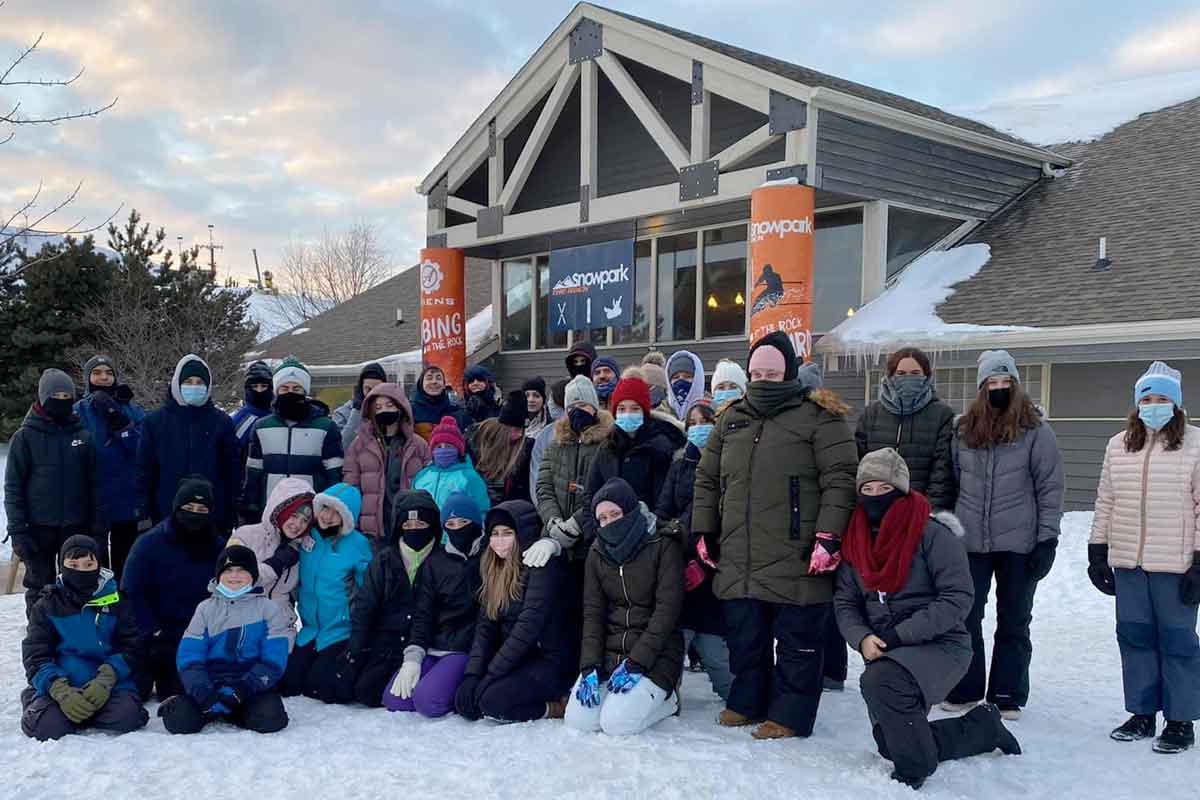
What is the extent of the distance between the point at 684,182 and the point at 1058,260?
15.2 ft

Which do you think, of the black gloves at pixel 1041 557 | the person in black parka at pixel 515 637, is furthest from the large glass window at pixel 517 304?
the black gloves at pixel 1041 557

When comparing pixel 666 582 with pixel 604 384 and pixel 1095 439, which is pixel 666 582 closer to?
pixel 604 384

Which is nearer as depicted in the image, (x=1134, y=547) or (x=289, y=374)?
(x=1134, y=547)

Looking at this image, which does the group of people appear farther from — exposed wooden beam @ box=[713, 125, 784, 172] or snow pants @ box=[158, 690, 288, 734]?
exposed wooden beam @ box=[713, 125, 784, 172]

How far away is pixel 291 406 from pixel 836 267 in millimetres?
8151

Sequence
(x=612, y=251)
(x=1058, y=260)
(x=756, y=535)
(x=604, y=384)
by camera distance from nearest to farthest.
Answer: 1. (x=756, y=535)
2. (x=604, y=384)
3. (x=1058, y=260)
4. (x=612, y=251)

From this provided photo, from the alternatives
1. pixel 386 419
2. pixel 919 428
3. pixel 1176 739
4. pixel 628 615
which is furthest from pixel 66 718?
pixel 1176 739

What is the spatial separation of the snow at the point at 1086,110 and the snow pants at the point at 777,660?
1304 centimetres

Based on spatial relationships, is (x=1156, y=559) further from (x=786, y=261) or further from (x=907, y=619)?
(x=786, y=261)

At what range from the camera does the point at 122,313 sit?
18.3 m

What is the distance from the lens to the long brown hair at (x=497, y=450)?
668 cm

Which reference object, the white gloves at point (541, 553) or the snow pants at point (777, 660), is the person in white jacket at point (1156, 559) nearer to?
the snow pants at point (777, 660)

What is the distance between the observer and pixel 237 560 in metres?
5.06

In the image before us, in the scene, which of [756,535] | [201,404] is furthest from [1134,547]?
[201,404]
